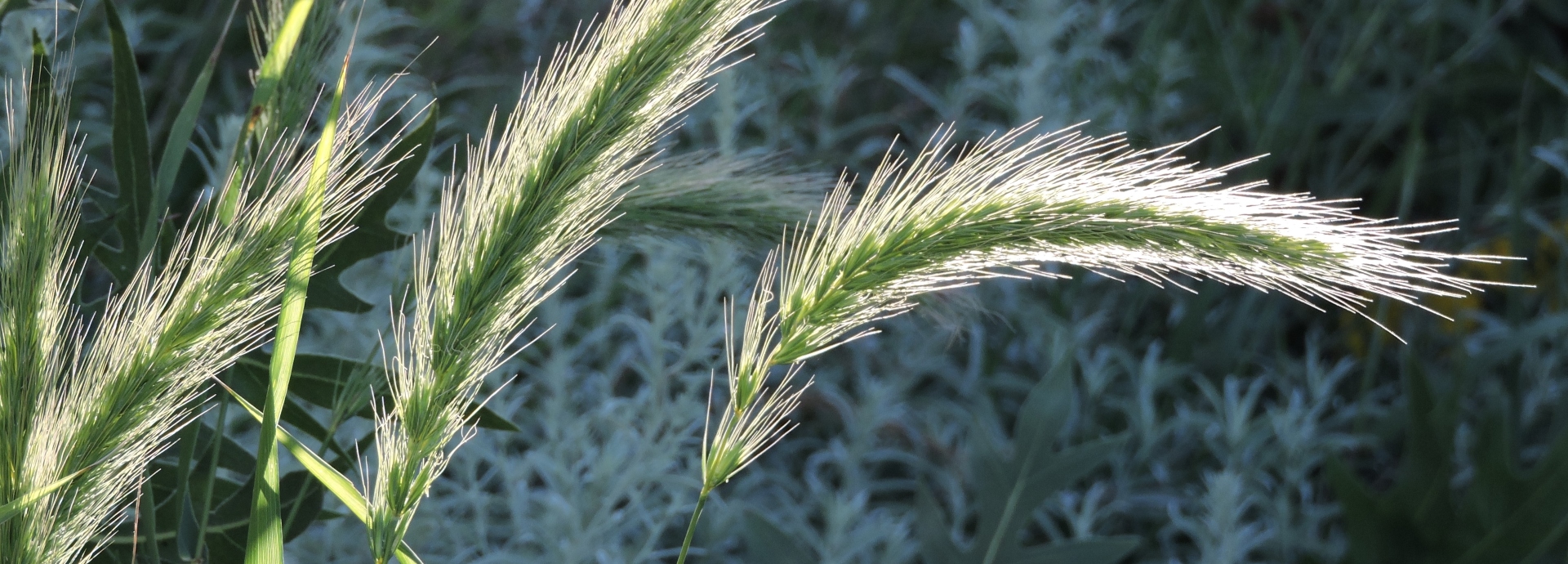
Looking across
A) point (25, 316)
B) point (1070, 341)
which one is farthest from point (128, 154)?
point (1070, 341)

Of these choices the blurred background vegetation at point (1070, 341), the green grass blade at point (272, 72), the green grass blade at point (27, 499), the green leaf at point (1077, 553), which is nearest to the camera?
the green grass blade at point (27, 499)

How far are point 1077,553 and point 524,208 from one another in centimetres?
64

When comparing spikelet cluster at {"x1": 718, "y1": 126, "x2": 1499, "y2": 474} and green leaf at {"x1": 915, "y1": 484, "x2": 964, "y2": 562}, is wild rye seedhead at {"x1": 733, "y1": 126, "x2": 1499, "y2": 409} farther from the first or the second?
green leaf at {"x1": 915, "y1": 484, "x2": 964, "y2": 562}

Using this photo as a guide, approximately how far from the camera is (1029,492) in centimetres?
96

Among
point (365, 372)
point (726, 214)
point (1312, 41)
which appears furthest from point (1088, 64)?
point (365, 372)

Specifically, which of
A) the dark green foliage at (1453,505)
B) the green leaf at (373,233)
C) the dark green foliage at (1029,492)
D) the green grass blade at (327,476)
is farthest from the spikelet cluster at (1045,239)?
the dark green foliage at (1453,505)

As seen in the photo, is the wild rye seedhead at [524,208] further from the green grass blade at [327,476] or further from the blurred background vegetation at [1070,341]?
the blurred background vegetation at [1070,341]

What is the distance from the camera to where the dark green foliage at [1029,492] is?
36.4 inches

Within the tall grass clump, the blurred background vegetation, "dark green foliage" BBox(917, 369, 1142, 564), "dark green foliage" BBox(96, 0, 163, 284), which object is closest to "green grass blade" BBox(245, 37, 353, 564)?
the tall grass clump

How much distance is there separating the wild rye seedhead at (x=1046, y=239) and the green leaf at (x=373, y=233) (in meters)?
0.29

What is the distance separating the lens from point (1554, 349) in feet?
4.60

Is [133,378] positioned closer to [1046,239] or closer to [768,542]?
[1046,239]

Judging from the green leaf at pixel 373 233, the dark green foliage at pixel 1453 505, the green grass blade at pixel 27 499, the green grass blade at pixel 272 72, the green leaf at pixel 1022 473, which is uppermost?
the green grass blade at pixel 272 72

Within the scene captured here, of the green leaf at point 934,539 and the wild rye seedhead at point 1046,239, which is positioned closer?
the wild rye seedhead at point 1046,239
